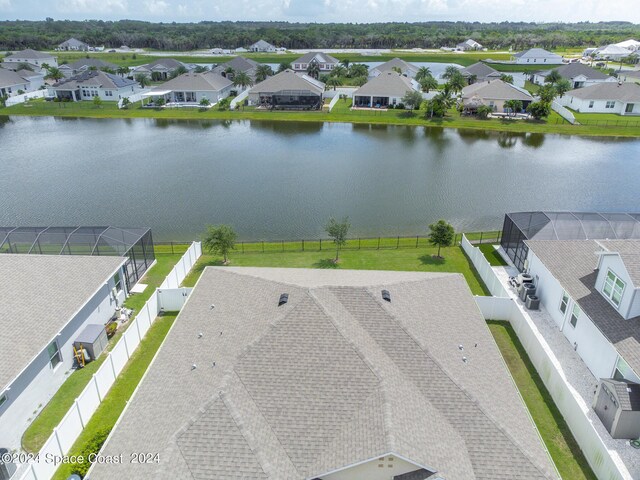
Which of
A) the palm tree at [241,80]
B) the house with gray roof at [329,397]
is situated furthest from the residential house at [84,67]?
the house with gray roof at [329,397]

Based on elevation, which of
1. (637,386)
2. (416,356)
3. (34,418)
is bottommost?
(34,418)

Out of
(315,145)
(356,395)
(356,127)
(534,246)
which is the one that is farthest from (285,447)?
(356,127)

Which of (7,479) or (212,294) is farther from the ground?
(212,294)

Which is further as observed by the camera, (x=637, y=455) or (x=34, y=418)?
(x=34, y=418)

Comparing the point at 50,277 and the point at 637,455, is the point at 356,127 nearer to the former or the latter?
the point at 50,277

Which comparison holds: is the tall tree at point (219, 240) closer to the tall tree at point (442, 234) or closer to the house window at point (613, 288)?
the tall tree at point (442, 234)
